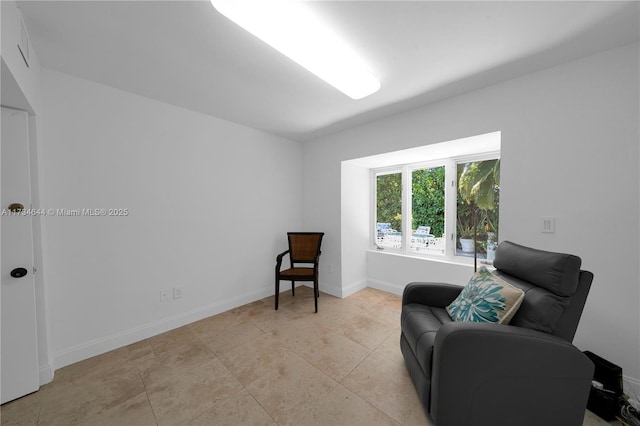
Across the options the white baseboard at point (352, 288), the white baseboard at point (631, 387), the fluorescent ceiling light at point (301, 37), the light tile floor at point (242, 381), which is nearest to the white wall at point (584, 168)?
the white baseboard at point (631, 387)

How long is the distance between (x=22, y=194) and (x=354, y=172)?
3.32m

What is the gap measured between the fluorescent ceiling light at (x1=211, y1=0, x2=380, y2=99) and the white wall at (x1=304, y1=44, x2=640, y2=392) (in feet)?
4.06

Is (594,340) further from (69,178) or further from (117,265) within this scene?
(69,178)

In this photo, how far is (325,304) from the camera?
3.12m

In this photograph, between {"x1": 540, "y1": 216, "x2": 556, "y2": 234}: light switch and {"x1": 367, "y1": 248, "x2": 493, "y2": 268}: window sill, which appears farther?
{"x1": 367, "y1": 248, "x2": 493, "y2": 268}: window sill

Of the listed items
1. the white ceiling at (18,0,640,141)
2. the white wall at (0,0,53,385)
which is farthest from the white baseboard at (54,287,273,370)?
the white ceiling at (18,0,640,141)

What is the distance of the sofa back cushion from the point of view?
1.25 m

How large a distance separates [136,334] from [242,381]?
1.31 m

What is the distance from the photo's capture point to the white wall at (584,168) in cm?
160

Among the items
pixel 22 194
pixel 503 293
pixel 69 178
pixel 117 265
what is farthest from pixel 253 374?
pixel 69 178

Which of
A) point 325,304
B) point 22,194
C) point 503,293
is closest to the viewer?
point 503,293

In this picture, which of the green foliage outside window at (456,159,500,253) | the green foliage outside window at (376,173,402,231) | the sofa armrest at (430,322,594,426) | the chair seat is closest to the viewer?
the sofa armrest at (430,322,594,426)

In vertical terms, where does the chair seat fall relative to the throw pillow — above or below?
below

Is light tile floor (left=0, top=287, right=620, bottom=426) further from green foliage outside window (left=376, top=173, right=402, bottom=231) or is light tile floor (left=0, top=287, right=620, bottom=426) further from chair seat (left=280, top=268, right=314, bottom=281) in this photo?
green foliage outside window (left=376, top=173, right=402, bottom=231)
